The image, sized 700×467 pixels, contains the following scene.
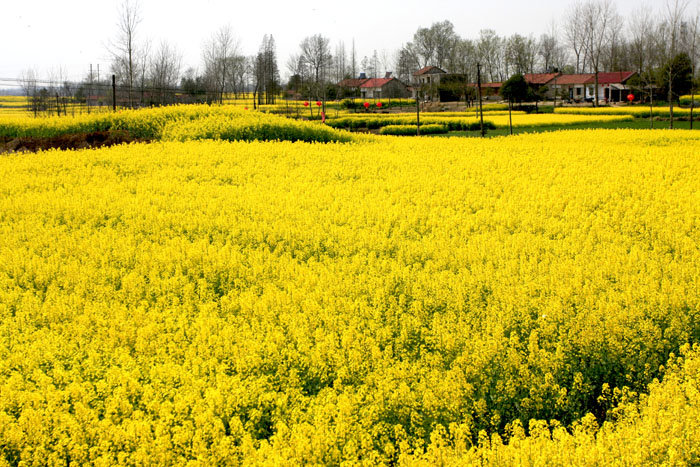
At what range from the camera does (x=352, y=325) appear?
5.78 metres

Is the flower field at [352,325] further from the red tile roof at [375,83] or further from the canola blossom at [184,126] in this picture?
the red tile roof at [375,83]

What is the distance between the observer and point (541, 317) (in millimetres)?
A: 5984

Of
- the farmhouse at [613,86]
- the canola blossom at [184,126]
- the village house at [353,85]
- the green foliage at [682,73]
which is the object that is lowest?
the canola blossom at [184,126]

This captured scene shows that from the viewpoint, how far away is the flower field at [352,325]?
4.17m

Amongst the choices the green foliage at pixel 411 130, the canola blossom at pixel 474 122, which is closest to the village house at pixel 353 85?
the canola blossom at pixel 474 122

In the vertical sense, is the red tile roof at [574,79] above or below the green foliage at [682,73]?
above

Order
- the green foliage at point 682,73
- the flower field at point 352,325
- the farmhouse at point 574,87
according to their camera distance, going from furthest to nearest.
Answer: the farmhouse at point 574,87
the green foliage at point 682,73
the flower field at point 352,325

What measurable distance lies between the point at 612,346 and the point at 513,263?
2270 millimetres

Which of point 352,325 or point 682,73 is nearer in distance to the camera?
point 352,325

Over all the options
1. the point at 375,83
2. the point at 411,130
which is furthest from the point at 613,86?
the point at 411,130

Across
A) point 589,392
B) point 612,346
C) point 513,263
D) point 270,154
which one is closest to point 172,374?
point 589,392

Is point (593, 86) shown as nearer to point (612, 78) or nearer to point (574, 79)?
point (574, 79)

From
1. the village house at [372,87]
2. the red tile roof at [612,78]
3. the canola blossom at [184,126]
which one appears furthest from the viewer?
the village house at [372,87]

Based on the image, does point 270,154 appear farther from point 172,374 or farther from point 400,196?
point 172,374
